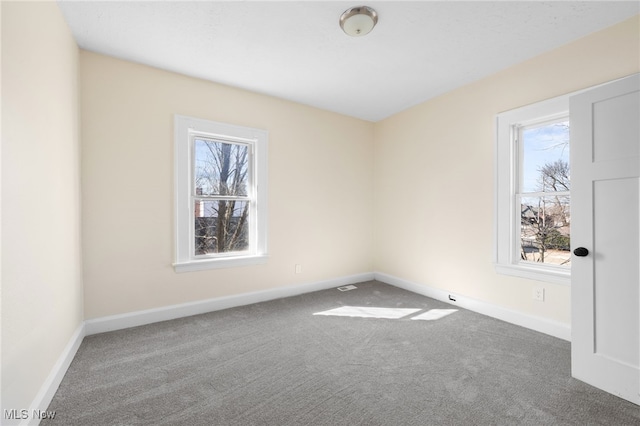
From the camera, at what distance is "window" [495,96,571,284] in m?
2.59

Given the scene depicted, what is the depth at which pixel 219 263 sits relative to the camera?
3.18m

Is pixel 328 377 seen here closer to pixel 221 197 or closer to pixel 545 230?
pixel 221 197

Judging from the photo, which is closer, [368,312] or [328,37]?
[328,37]

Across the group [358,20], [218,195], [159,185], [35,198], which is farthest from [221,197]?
[358,20]

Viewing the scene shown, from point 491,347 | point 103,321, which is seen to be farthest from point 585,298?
point 103,321

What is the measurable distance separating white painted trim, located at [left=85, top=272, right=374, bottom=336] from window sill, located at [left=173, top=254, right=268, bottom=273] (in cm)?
37

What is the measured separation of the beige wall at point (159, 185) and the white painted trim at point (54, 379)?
0.44 m

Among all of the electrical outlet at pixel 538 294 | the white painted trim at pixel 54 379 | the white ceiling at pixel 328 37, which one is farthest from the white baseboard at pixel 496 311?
the white painted trim at pixel 54 379

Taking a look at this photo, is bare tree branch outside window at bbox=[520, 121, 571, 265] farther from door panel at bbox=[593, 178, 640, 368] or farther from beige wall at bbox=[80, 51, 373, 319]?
beige wall at bbox=[80, 51, 373, 319]

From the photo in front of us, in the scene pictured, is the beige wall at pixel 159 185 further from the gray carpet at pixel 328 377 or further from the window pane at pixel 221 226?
the gray carpet at pixel 328 377

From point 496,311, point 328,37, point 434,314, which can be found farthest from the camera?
point 434,314

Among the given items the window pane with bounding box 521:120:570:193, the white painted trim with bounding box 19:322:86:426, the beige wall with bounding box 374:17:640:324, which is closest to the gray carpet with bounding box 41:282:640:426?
the white painted trim with bounding box 19:322:86:426

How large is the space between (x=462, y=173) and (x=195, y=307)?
3426mm

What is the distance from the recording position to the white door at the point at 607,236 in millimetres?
1707
